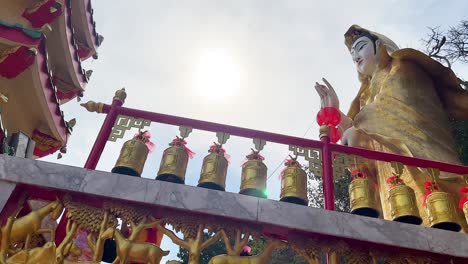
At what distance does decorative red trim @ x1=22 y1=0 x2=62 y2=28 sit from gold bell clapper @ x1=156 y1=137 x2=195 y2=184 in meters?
4.85

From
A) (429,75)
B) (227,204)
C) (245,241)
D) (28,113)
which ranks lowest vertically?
(245,241)

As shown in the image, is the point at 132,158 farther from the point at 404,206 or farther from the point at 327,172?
the point at 404,206

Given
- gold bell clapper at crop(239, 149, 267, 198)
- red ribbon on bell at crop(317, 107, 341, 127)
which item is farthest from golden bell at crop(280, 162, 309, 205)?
red ribbon on bell at crop(317, 107, 341, 127)

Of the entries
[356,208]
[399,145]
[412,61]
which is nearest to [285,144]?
[356,208]

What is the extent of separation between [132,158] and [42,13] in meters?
5.01

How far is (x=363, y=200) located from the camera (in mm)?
3887

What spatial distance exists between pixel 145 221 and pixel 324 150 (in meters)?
1.70

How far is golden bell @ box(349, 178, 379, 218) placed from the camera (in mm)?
3877

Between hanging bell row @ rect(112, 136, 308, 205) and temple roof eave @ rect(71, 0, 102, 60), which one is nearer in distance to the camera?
hanging bell row @ rect(112, 136, 308, 205)

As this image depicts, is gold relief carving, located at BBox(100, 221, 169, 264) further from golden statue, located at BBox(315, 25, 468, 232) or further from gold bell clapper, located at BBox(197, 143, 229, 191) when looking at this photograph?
golden statue, located at BBox(315, 25, 468, 232)

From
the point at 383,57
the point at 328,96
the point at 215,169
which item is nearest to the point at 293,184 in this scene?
the point at 215,169

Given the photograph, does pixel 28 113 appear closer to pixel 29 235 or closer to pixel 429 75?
pixel 29 235

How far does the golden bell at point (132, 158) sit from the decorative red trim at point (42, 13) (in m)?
4.70

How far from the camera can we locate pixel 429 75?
7.54 metres
